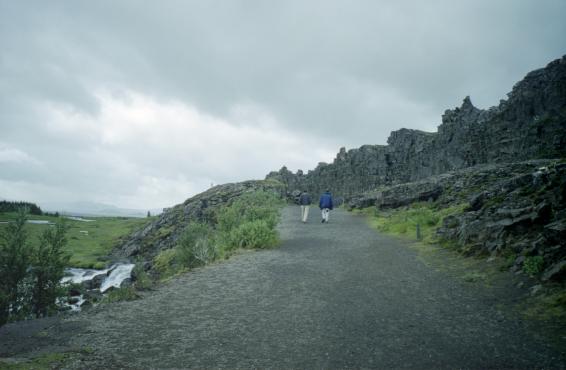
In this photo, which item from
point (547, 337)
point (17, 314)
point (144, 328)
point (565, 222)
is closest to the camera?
point (547, 337)

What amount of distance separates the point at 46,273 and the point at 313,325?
23.3 m

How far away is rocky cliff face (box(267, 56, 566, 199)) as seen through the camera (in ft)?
99.7

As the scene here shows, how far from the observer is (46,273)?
76.3 feet

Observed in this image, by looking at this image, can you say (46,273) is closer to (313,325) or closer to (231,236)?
(231,236)

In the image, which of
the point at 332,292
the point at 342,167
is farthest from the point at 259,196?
the point at 342,167

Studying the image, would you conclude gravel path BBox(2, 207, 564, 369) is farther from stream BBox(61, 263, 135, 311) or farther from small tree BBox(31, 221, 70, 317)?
stream BBox(61, 263, 135, 311)

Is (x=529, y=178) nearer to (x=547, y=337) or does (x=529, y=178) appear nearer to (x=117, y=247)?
(x=547, y=337)

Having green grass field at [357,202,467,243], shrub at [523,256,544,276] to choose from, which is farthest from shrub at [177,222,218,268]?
shrub at [523,256,544,276]

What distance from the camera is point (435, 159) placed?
46.2 m

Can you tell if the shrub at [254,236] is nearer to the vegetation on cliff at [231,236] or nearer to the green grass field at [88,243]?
the vegetation on cliff at [231,236]

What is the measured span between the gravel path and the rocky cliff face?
26065 mm

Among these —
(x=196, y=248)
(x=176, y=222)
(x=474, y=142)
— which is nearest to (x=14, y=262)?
(x=196, y=248)

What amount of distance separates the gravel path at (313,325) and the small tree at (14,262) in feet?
56.9

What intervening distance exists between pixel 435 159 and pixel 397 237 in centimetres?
2976
